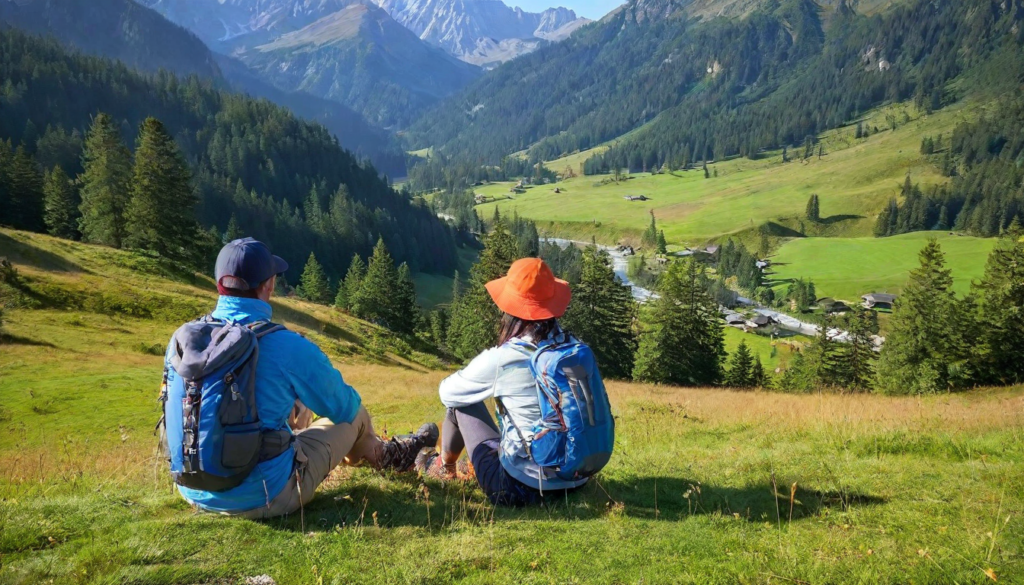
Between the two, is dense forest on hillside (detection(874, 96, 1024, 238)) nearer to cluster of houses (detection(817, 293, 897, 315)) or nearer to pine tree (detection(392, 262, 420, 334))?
cluster of houses (detection(817, 293, 897, 315))

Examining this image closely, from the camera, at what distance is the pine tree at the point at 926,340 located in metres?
30.4

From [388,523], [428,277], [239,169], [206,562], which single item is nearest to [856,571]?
[388,523]

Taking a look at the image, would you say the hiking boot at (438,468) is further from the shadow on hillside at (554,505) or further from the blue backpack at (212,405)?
the blue backpack at (212,405)

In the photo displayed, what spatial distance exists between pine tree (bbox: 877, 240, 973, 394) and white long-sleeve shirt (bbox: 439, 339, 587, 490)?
110ft

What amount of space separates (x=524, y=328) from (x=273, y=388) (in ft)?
7.57

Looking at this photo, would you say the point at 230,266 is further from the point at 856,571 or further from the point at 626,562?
the point at 856,571

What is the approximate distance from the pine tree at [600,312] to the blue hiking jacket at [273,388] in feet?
113

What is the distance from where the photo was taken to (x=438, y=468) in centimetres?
599

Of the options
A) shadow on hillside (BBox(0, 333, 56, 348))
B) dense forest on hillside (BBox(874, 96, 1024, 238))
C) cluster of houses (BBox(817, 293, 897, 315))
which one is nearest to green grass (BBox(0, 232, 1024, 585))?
shadow on hillside (BBox(0, 333, 56, 348))

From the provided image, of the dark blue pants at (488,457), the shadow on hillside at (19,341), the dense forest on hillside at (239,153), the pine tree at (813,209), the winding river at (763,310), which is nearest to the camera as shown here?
the dark blue pants at (488,457)

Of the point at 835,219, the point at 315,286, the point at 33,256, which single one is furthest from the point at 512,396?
the point at 835,219

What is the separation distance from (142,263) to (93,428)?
26477 mm

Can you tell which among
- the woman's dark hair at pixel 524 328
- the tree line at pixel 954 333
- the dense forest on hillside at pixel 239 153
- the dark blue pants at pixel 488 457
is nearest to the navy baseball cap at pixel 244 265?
the woman's dark hair at pixel 524 328

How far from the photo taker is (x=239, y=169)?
436 feet
